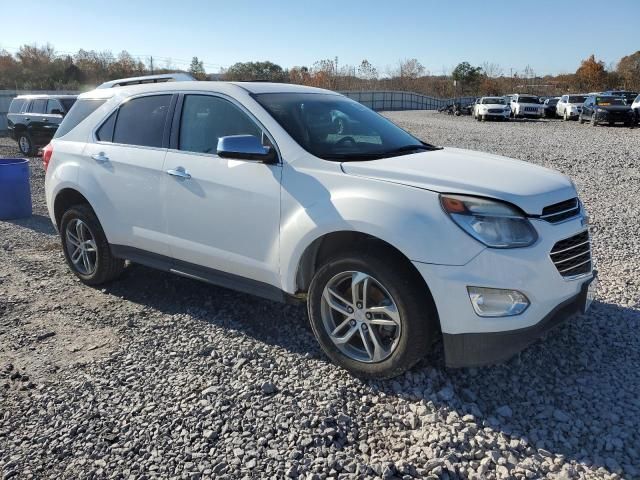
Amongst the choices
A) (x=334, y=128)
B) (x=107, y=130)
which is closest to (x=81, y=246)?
(x=107, y=130)

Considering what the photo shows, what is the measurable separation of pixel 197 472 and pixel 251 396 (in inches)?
26.8

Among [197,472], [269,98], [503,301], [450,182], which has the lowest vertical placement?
[197,472]

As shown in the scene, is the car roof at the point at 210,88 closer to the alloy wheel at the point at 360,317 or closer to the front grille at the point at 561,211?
the alloy wheel at the point at 360,317

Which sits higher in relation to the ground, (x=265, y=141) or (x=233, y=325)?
(x=265, y=141)

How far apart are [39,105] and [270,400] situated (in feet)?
53.6

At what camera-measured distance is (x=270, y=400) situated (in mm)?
3344

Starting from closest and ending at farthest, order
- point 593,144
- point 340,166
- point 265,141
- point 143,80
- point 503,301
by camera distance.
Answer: point 503,301 → point 340,166 → point 265,141 → point 143,80 → point 593,144

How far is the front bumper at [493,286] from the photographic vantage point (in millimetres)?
2996

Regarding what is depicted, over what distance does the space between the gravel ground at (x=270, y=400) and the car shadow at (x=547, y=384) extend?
10 mm

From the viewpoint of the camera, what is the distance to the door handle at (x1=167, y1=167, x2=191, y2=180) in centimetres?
418

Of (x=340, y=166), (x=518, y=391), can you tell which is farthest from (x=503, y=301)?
(x=340, y=166)

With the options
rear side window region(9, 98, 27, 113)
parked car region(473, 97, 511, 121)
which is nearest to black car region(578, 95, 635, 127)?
parked car region(473, 97, 511, 121)

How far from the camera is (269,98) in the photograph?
4.17 meters

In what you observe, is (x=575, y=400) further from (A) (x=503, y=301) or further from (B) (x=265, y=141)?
(B) (x=265, y=141)
